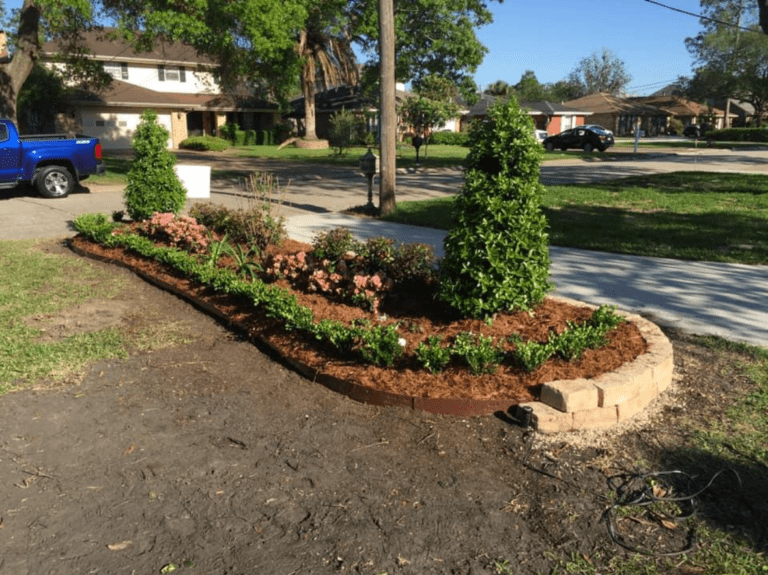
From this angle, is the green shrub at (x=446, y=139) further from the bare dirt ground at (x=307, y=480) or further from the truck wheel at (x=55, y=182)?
the bare dirt ground at (x=307, y=480)

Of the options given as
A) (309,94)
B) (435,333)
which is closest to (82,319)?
(435,333)

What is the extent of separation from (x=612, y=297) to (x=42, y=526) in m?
5.27

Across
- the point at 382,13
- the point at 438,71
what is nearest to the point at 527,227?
the point at 382,13

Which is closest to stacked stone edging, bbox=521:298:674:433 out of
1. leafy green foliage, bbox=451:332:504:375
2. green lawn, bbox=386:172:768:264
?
leafy green foliage, bbox=451:332:504:375

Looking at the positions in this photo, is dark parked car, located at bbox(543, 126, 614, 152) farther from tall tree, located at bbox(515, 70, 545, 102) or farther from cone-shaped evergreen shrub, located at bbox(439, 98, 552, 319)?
tall tree, located at bbox(515, 70, 545, 102)

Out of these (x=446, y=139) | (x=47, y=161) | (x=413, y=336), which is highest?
(x=446, y=139)

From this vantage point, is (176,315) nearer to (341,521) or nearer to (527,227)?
(527,227)

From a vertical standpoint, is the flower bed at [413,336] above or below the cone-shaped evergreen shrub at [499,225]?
below

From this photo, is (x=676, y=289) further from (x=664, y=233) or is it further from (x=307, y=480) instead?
(x=307, y=480)

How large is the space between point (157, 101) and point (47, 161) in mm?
25579

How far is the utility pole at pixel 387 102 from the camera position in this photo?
1184 centimetres

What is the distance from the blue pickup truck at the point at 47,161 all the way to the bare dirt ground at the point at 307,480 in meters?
12.0

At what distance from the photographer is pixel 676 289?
277 inches

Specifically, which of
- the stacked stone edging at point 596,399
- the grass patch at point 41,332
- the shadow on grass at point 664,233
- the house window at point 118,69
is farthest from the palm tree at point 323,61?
the stacked stone edging at point 596,399
